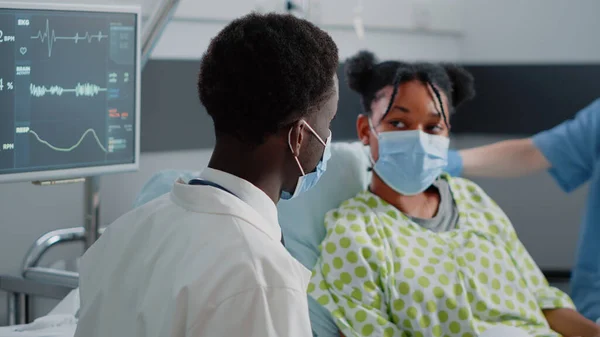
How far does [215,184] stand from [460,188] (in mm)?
1293

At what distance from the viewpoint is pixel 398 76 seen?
2172mm

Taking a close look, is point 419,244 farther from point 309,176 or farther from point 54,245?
point 54,245

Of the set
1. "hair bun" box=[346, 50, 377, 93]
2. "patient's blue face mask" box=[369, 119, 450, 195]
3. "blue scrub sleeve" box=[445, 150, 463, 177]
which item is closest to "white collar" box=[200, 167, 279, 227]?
"patient's blue face mask" box=[369, 119, 450, 195]

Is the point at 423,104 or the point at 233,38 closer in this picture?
the point at 233,38

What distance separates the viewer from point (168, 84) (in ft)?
8.13

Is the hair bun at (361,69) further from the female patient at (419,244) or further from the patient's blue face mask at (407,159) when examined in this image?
the patient's blue face mask at (407,159)

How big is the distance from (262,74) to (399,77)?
109 centimetres

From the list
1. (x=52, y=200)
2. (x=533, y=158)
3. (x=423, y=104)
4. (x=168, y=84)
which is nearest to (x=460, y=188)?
(x=423, y=104)

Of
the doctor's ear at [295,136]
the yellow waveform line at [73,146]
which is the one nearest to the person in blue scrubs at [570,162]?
the yellow waveform line at [73,146]

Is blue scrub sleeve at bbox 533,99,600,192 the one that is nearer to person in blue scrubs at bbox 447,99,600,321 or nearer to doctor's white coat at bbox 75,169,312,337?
person in blue scrubs at bbox 447,99,600,321

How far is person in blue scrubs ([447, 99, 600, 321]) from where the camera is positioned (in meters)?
2.67

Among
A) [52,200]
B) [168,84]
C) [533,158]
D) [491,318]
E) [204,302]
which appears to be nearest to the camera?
[204,302]

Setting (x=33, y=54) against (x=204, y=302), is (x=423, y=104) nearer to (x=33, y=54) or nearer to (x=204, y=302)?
(x=33, y=54)

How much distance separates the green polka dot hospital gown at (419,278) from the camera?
194cm
